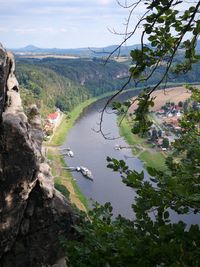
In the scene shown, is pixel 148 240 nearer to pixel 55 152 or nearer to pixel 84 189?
pixel 84 189

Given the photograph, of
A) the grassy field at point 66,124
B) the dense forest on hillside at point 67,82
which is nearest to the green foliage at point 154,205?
the grassy field at point 66,124

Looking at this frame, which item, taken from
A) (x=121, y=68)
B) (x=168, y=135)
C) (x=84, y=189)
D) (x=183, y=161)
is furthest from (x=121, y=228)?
(x=121, y=68)

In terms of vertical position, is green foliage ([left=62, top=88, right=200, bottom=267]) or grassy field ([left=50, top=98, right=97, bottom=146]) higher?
green foliage ([left=62, top=88, right=200, bottom=267])

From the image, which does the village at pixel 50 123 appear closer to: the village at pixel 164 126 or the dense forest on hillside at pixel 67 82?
the dense forest on hillside at pixel 67 82

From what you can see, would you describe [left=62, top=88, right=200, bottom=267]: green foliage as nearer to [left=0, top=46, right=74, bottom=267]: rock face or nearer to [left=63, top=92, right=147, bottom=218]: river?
[left=0, top=46, right=74, bottom=267]: rock face

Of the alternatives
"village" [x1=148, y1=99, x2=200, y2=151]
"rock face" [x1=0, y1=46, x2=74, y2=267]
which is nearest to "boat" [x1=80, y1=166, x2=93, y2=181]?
"village" [x1=148, y1=99, x2=200, y2=151]

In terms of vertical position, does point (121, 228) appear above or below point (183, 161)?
below
